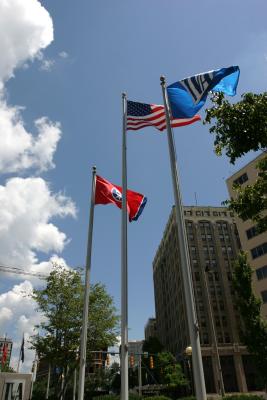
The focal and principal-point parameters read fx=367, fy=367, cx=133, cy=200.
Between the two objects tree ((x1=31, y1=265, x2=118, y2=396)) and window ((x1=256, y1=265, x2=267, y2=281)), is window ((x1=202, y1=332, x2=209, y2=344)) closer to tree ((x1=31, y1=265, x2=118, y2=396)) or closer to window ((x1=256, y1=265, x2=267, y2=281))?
window ((x1=256, y1=265, x2=267, y2=281))

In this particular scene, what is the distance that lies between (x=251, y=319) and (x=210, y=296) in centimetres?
5484

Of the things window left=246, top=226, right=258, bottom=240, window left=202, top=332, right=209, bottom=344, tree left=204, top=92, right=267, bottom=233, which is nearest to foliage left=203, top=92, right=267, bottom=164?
tree left=204, top=92, right=267, bottom=233

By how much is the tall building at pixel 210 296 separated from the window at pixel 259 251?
27567 mm

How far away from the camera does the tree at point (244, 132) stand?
11484 mm

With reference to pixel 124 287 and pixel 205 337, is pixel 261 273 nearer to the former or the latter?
pixel 205 337

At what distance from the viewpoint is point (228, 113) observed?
1193 centimetres

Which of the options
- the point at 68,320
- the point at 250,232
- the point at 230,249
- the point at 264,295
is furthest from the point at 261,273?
the point at 230,249

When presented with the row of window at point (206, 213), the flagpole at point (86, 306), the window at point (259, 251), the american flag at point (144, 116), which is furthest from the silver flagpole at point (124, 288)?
the row of window at point (206, 213)

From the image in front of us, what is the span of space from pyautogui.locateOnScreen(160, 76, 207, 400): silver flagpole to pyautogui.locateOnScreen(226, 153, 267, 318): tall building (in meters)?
36.1

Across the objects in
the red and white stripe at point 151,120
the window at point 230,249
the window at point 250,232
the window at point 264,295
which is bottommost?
the red and white stripe at point 151,120

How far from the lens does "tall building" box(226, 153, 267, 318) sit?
49819 mm

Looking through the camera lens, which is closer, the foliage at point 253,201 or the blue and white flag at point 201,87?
the foliage at point 253,201

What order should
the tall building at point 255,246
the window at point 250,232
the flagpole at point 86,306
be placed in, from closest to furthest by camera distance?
the flagpole at point 86,306 < the tall building at point 255,246 < the window at point 250,232

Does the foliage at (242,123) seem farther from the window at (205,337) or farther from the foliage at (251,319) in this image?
the window at (205,337)
